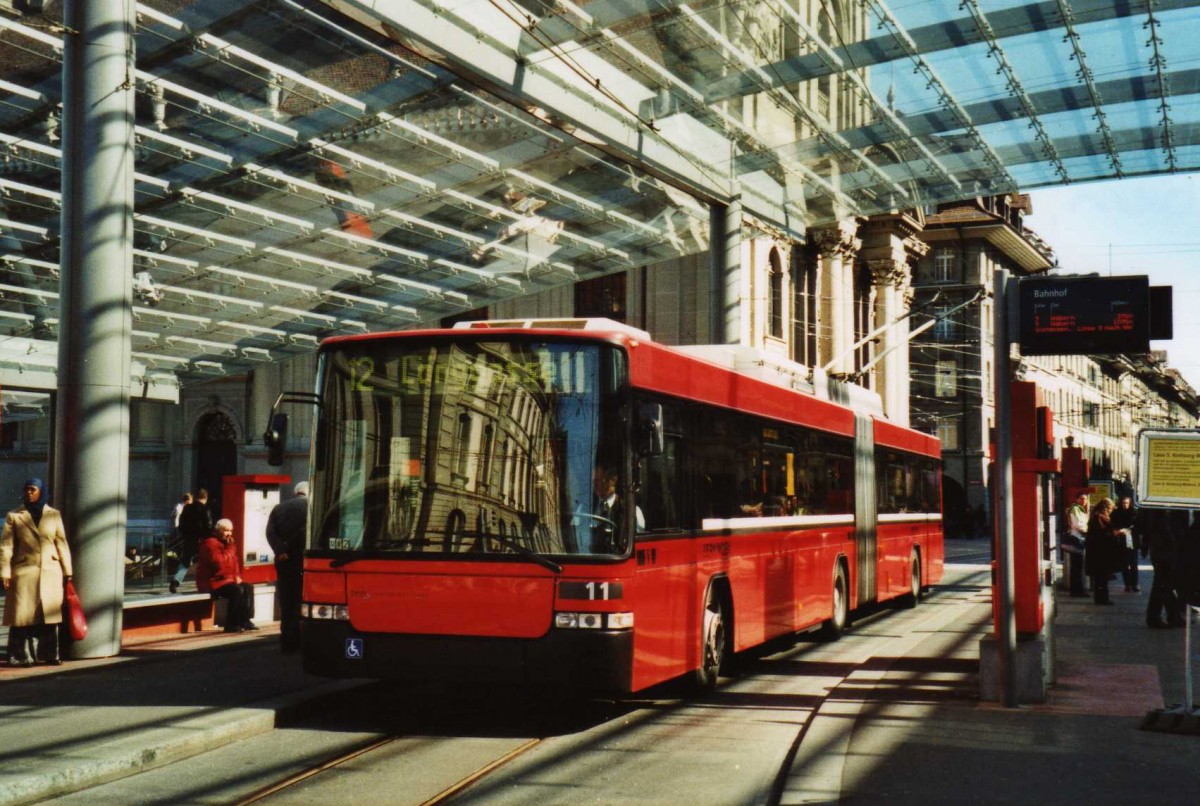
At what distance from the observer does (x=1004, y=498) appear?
1004 cm

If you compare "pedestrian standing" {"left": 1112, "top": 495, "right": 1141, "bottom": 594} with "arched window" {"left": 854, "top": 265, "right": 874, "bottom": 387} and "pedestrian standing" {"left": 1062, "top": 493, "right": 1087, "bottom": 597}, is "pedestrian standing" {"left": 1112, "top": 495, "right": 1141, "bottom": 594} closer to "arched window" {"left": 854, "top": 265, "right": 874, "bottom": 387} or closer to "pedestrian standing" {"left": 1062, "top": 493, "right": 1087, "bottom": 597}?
→ "pedestrian standing" {"left": 1062, "top": 493, "right": 1087, "bottom": 597}

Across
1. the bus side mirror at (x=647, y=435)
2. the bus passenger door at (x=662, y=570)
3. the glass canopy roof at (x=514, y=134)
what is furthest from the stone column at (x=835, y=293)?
the bus side mirror at (x=647, y=435)

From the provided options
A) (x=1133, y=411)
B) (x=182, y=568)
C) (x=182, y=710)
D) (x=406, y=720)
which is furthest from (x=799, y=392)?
(x=1133, y=411)

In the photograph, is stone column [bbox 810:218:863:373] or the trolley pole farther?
stone column [bbox 810:218:863:373]

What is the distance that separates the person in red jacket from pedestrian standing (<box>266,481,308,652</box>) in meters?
2.09

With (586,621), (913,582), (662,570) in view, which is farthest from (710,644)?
(913,582)

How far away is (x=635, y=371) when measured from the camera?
989 centimetres

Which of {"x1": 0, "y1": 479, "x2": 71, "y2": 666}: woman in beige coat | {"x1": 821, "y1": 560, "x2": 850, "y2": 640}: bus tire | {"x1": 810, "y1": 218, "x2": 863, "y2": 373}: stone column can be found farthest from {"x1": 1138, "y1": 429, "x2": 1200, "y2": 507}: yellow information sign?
{"x1": 810, "y1": 218, "x2": 863, "y2": 373}: stone column

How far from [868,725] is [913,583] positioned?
44.6 feet

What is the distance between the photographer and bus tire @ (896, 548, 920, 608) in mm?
22109

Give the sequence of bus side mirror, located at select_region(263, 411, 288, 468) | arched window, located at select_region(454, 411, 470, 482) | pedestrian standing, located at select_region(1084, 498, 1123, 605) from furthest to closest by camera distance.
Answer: pedestrian standing, located at select_region(1084, 498, 1123, 605) < bus side mirror, located at select_region(263, 411, 288, 468) < arched window, located at select_region(454, 411, 470, 482)

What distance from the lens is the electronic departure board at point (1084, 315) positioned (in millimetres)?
9930

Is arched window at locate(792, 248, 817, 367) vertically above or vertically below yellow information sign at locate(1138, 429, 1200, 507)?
above

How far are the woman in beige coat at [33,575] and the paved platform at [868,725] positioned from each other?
14.6 inches
